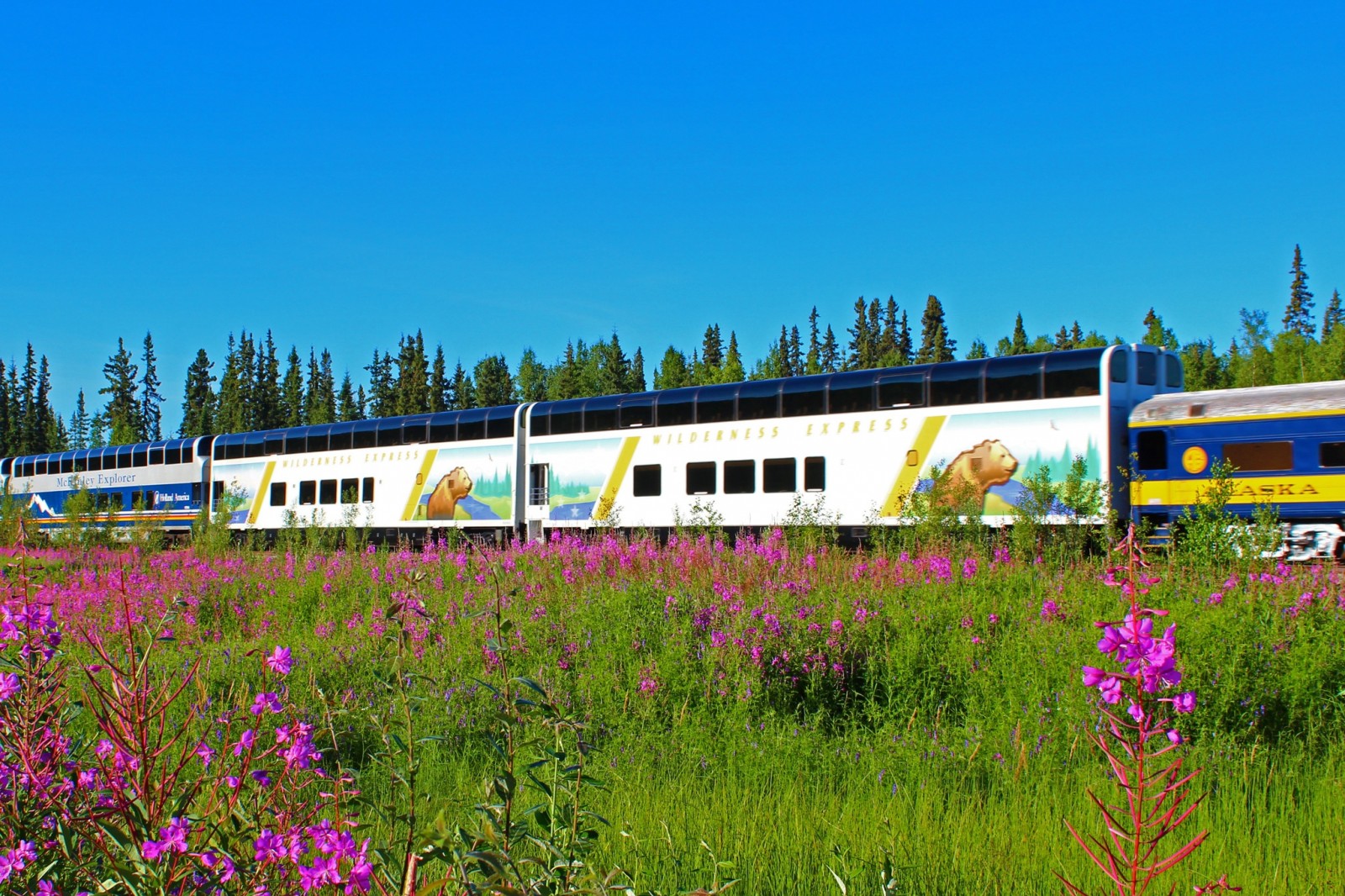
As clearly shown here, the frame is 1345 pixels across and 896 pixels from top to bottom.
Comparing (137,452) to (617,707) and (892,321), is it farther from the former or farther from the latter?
(892,321)

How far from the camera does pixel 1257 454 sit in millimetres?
15562

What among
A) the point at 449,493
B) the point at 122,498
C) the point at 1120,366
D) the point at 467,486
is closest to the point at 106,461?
the point at 122,498

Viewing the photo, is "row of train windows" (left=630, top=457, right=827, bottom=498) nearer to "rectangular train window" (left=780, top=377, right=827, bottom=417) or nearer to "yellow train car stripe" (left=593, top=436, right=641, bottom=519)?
"yellow train car stripe" (left=593, top=436, right=641, bottom=519)

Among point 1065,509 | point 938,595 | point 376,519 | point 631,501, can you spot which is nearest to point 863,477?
point 1065,509

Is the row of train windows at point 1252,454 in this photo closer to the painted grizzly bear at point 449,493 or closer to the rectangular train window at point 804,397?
the rectangular train window at point 804,397

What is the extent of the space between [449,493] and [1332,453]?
20520 mm

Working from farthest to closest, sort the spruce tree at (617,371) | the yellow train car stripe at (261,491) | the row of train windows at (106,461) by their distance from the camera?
the spruce tree at (617,371) < the row of train windows at (106,461) < the yellow train car stripe at (261,491)

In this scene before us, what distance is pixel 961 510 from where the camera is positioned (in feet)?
56.0

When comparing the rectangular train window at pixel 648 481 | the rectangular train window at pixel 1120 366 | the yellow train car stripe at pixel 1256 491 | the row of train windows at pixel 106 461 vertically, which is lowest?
the yellow train car stripe at pixel 1256 491

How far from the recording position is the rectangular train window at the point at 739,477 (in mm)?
20938

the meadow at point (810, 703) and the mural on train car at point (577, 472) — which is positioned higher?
the mural on train car at point (577, 472)

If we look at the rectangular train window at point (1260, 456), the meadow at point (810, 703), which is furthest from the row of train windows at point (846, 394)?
the meadow at point (810, 703)

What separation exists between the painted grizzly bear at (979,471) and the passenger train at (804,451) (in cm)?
3

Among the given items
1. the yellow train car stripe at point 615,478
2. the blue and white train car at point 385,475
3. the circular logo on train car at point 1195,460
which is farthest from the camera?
the blue and white train car at point 385,475
